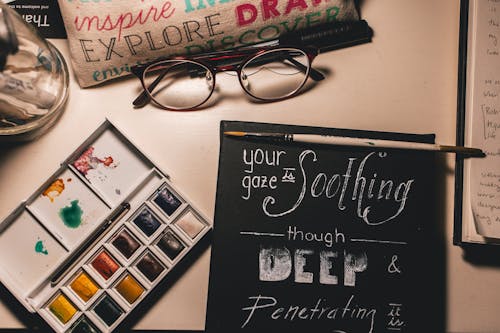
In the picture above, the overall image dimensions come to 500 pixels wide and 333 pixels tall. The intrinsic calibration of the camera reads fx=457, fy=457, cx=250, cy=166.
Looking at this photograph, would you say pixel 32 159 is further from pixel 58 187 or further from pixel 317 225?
pixel 317 225

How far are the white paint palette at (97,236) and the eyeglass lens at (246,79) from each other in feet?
0.36

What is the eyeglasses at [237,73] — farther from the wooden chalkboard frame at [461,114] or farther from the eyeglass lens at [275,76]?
the wooden chalkboard frame at [461,114]

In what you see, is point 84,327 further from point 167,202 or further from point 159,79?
point 159,79

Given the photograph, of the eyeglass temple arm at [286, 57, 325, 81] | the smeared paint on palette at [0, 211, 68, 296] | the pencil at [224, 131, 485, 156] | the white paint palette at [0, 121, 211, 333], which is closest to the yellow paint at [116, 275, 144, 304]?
the white paint palette at [0, 121, 211, 333]

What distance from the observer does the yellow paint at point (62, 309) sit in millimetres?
696

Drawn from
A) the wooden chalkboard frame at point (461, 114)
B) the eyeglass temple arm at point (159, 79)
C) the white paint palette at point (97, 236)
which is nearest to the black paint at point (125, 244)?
the white paint palette at point (97, 236)

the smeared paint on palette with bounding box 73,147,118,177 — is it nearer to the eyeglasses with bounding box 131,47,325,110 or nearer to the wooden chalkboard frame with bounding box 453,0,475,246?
the eyeglasses with bounding box 131,47,325,110

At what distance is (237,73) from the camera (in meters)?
0.75

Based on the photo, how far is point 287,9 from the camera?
745mm

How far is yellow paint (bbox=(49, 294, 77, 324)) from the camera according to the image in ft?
2.28

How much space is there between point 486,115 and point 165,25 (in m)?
0.55

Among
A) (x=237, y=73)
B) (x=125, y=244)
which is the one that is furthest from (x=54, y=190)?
(x=237, y=73)

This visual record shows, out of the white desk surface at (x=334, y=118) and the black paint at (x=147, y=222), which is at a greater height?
the white desk surface at (x=334, y=118)

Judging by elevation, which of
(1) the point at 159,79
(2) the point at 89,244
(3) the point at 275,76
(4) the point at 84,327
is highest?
(3) the point at 275,76
